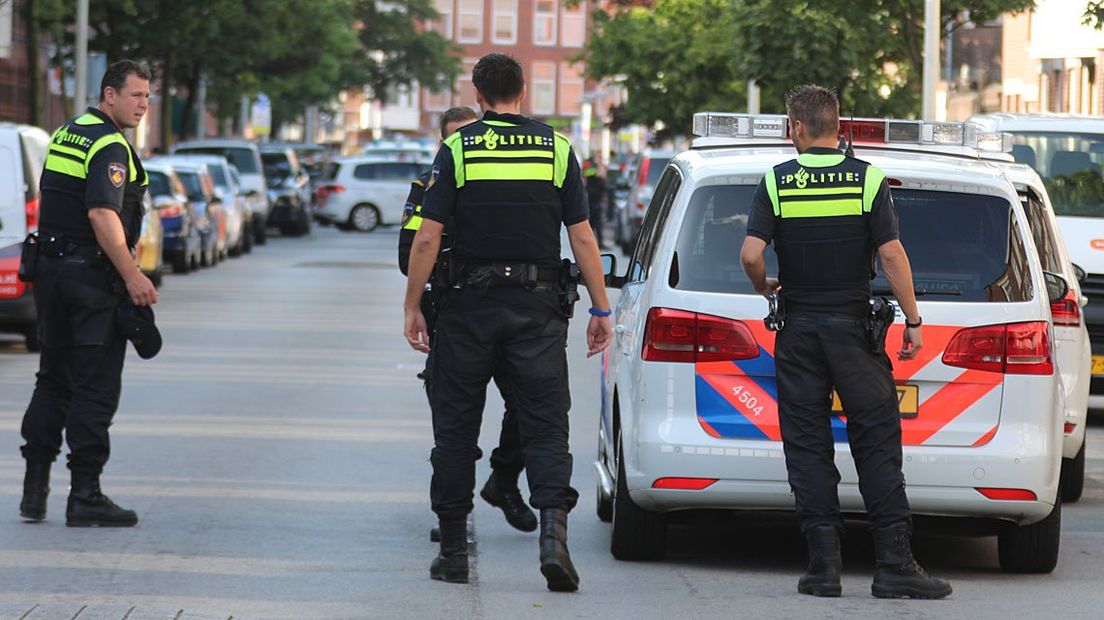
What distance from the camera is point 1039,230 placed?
10.3m

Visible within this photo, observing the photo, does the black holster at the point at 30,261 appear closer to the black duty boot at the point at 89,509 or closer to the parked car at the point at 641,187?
the black duty boot at the point at 89,509

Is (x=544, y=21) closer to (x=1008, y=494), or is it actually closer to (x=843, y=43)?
(x=843, y=43)

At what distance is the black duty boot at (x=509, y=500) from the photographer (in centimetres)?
889

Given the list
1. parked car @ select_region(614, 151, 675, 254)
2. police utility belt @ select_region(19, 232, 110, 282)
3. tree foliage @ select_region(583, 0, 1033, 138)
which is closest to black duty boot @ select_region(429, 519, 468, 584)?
police utility belt @ select_region(19, 232, 110, 282)

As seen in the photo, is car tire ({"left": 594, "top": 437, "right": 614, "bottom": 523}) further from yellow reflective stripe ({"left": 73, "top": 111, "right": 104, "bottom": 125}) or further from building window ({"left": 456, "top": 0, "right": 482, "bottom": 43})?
building window ({"left": 456, "top": 0, "right": 482, "bottom": 43})

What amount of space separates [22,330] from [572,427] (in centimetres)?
690

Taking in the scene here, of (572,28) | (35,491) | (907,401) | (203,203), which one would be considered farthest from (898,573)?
(572,28)

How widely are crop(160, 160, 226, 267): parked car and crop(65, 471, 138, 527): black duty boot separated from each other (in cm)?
2284

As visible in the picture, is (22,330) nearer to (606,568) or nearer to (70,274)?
(70,274)

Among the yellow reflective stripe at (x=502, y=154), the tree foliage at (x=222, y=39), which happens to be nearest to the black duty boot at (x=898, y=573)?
the yellow reflective stripe at (x=502, y=154)

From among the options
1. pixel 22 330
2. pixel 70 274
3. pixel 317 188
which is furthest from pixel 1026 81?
pixel 70 274

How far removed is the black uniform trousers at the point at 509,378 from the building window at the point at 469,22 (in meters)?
132

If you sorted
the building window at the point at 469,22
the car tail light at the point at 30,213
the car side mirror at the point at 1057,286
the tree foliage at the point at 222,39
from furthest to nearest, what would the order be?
the building window at the point at 469,22 → the tree foliage at the point at 222,39 → the car tail light at the point at 30,213 → the car side mirror at the point at 1057,286

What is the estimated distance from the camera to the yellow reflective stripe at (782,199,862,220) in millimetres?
7473
